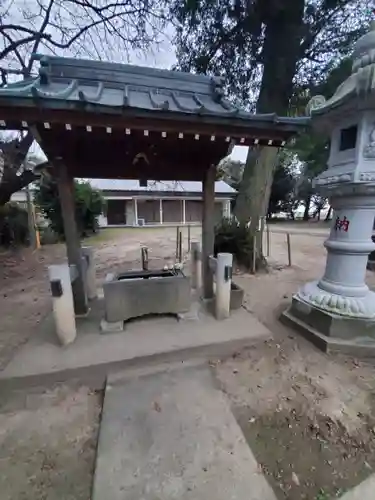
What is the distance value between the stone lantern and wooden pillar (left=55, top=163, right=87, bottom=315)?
299 cm

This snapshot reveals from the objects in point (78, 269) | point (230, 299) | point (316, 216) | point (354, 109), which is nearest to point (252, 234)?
point (230, 299)

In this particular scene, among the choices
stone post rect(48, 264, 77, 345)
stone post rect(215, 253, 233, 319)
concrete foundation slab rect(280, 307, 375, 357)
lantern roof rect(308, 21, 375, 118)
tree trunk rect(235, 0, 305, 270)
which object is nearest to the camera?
lantern roof rect(308, 21, 375, 118)

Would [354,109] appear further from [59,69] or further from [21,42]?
[21,42]

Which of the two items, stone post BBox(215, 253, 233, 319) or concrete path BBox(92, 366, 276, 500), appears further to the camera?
stone post BBox(215, 253, 233, 319)

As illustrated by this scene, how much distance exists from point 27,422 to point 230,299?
8.59 ft

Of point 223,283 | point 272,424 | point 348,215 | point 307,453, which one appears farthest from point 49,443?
point 348,215

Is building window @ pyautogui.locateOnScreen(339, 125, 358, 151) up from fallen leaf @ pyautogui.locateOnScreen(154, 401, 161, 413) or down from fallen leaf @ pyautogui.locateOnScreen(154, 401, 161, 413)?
up

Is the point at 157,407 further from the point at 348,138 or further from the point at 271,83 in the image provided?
the point at 271,83

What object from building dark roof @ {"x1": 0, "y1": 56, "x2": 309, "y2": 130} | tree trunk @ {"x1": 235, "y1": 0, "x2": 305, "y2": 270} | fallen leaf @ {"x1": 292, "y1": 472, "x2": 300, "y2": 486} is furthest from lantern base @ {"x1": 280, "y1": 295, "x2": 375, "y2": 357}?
tree trunk @ {"x1": 235, "y1": 0, "x2": 305, "y2": 270}

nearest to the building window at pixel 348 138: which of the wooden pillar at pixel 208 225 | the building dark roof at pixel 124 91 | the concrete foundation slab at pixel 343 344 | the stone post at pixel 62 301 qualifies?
the building dark roof at pixel 124 91

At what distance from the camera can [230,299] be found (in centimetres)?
372

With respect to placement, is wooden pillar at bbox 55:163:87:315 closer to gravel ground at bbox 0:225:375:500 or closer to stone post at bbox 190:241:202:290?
gravel ground at bbox 0:225:375:500

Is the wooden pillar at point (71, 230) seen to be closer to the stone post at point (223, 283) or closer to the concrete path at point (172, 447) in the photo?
the concrete path at point (172, 447)

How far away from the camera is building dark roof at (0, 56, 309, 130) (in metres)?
2.20
